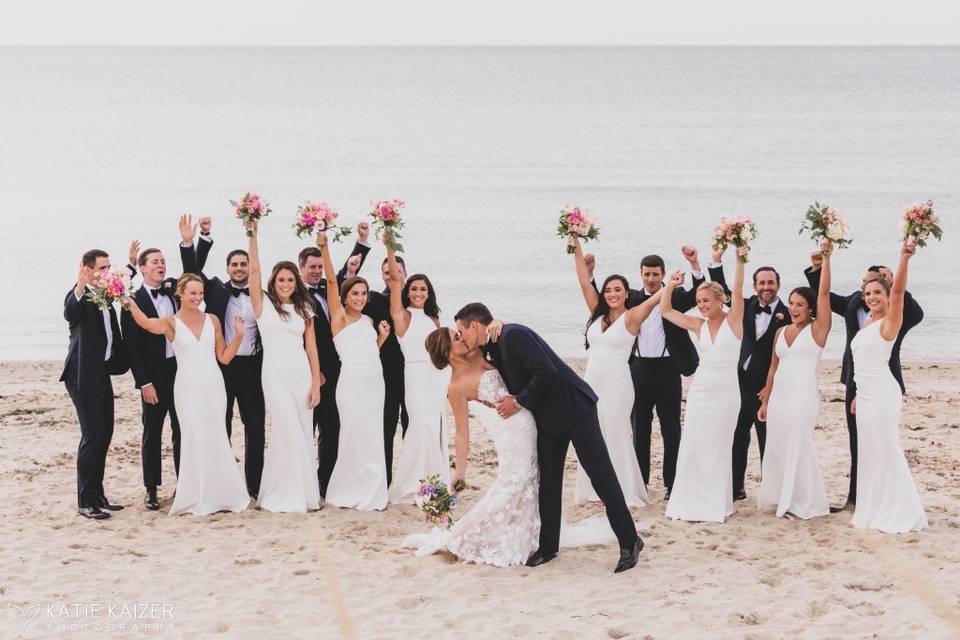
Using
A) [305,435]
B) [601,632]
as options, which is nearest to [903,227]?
[601,632]

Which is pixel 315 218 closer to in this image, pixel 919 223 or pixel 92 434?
pixel 92 434

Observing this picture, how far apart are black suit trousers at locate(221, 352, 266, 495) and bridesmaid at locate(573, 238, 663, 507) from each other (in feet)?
9.03

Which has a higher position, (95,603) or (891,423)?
(891,423)

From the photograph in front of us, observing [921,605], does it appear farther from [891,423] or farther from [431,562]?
[431,562]

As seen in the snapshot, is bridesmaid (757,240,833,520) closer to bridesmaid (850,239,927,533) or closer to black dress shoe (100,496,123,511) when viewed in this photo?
bridesmaid (850,239,927,533)

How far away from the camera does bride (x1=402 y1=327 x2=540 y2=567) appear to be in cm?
771

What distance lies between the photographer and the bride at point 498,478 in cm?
771

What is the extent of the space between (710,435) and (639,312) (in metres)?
1.13

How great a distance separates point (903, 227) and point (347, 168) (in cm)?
4469

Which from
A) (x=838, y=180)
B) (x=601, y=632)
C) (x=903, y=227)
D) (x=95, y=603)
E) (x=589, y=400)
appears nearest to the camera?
(x=601, y=632)

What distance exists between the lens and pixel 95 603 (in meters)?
7.15

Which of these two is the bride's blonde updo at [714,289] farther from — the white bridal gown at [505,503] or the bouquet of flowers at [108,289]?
the bouquet of flowers at [108,289]

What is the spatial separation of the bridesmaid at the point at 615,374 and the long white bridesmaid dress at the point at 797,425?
1140 mm

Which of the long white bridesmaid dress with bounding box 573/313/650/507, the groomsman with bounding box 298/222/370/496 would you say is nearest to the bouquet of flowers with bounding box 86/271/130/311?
the groomsman with bounding box 298/222/370/496
